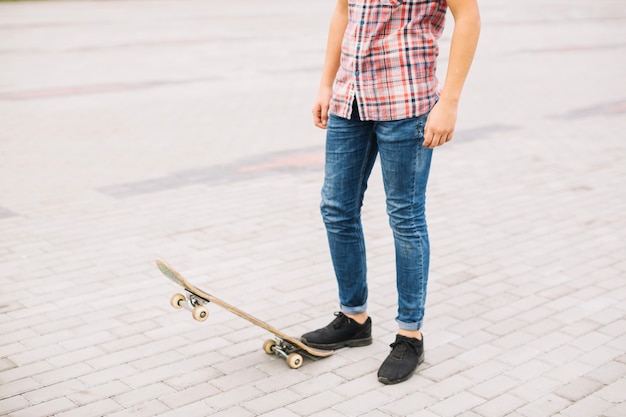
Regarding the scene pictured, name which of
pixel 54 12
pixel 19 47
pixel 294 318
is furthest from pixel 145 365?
pixel 54 12

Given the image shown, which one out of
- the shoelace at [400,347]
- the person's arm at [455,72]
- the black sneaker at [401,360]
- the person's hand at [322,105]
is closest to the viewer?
the person's arm at [455,72]

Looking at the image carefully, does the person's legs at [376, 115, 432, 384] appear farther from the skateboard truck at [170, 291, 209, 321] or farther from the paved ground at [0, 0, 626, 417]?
the skateboard truck at [170, 291, 209, 321]

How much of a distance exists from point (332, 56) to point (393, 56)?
0.41m

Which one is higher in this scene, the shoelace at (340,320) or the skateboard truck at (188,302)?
the skateboard truck at (188,302)

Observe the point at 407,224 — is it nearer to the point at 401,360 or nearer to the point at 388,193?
the point at 388,193

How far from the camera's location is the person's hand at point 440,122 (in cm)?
329

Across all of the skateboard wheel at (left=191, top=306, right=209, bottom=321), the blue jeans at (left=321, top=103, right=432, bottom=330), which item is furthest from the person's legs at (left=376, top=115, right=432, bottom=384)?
the skateboard wheel at (left=191, top=306, right=209, bottom=321)

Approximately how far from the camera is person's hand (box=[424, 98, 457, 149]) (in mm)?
3285

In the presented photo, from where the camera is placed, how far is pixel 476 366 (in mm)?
3678

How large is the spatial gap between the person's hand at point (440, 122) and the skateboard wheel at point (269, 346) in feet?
3.74

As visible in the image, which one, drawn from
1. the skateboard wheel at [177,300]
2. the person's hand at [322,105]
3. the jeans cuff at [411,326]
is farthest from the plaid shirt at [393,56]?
the skateboard wheel at [177,300]

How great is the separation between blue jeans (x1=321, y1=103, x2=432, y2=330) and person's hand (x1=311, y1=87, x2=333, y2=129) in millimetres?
174

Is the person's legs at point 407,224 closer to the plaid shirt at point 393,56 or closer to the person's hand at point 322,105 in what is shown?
the plaid shirt at point 393,56

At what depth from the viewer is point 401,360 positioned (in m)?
3.58
